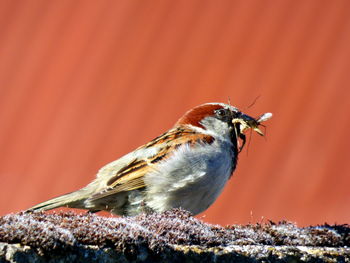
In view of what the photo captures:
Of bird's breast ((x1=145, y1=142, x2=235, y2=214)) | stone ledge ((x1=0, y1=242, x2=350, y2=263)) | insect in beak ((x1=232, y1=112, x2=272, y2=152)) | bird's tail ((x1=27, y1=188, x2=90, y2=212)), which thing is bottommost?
stone ledge ((x1=0, y1=242, x2=350, y2=263))

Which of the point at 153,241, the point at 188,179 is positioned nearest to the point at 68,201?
the point at 188,179

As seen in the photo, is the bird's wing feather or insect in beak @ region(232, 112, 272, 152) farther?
insect in beak @ region(232, 112, 272, 152)

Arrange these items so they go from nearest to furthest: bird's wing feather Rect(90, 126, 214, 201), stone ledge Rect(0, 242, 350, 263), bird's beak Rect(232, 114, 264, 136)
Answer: stone ledge Rect(0, 242, 350, 263) → bird's wing feather Rect(90, 126, 214, 201) → bird's beak Rect(232, 114, 264, 136)

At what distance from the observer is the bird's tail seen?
13.5 ft

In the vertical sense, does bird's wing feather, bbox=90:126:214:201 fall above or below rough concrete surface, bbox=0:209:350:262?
above

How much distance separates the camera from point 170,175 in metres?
4.00

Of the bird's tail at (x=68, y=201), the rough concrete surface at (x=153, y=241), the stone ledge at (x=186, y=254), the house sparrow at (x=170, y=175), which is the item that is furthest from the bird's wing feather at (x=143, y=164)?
the stone ledge at (x=186, y=254)

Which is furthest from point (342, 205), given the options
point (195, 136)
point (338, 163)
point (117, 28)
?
point (117, 28)

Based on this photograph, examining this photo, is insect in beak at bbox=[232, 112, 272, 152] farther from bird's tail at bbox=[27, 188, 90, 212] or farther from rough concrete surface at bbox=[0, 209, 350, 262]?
rough concrete surface at bbox=[0, 209, 350, 262]

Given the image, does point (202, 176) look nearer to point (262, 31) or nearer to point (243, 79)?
point (243, 79)

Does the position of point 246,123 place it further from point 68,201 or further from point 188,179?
point 68,201

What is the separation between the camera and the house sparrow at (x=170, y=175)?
396 centimetres

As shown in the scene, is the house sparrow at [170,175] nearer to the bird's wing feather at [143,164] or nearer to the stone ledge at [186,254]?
the bird's wing feather at [143,164]

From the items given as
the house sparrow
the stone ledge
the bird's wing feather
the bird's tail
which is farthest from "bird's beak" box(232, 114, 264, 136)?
the stone ledge
